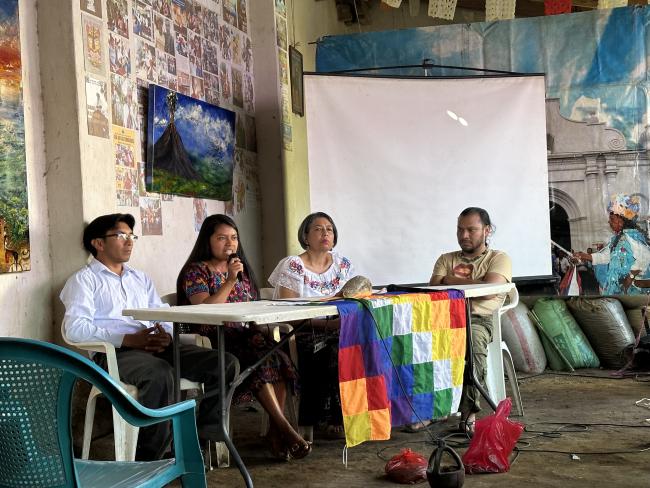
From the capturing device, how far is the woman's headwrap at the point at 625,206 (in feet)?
22.5

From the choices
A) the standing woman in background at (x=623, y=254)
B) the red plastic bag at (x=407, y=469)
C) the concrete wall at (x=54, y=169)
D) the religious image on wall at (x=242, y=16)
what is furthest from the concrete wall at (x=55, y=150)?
the standing woman in background at (x=623, y=254)

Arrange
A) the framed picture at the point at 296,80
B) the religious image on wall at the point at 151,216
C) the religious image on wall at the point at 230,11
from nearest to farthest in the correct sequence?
the religious image on wall at the point at 151,216 < the religious image on wall at the point at 230,11 < the framed picture at the point at 296,80

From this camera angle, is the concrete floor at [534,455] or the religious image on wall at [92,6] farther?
the religious image on wall at [92,6]

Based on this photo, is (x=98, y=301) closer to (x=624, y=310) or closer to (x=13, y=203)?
(x=13, y=203)

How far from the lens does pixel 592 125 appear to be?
6.95 m

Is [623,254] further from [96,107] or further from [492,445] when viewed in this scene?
[96,107]

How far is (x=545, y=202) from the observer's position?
637cm

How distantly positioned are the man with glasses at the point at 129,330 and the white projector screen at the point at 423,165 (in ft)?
7.79

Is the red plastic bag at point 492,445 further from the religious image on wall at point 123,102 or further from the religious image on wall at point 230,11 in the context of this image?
the religious image on wall at point 230,11

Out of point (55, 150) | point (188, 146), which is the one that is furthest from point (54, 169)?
point (188, 146)

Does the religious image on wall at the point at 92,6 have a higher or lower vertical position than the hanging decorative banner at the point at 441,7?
lower

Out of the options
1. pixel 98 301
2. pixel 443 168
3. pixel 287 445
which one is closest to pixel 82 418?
pixel 98 301

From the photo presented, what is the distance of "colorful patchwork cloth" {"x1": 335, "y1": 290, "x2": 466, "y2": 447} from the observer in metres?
3.53

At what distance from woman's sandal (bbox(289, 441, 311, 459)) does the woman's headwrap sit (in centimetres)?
415
